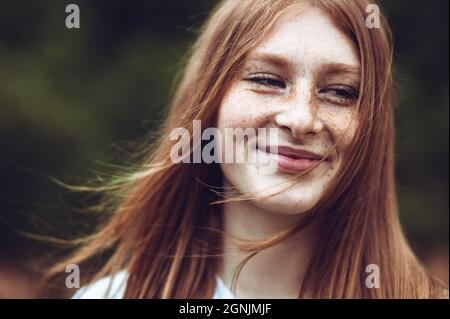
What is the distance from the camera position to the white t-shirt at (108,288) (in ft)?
5.79

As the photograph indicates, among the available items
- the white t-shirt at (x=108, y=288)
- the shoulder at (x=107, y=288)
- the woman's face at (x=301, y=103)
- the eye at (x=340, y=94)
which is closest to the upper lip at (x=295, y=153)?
the woman's face at (x=301, y=103)

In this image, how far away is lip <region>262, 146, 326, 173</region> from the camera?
1.49 metres

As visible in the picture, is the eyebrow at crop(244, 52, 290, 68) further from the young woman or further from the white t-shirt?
the white t-shirt

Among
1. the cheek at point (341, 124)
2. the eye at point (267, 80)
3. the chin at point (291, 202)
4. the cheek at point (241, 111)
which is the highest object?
the eye at point (267, 80)

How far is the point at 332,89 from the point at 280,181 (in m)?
0.25

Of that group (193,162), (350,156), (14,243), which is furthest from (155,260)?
(14,243)

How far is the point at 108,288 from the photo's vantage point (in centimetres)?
180

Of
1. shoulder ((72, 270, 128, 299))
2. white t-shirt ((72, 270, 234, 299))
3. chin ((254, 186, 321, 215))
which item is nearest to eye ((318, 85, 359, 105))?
chin ((254, 186, 321, 215))

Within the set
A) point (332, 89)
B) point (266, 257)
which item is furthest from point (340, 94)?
point (266, 257)

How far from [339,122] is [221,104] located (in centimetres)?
30

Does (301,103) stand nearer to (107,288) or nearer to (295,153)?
(295,153)

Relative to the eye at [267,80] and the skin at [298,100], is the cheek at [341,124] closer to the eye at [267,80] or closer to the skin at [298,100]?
the skin at [298,100]
